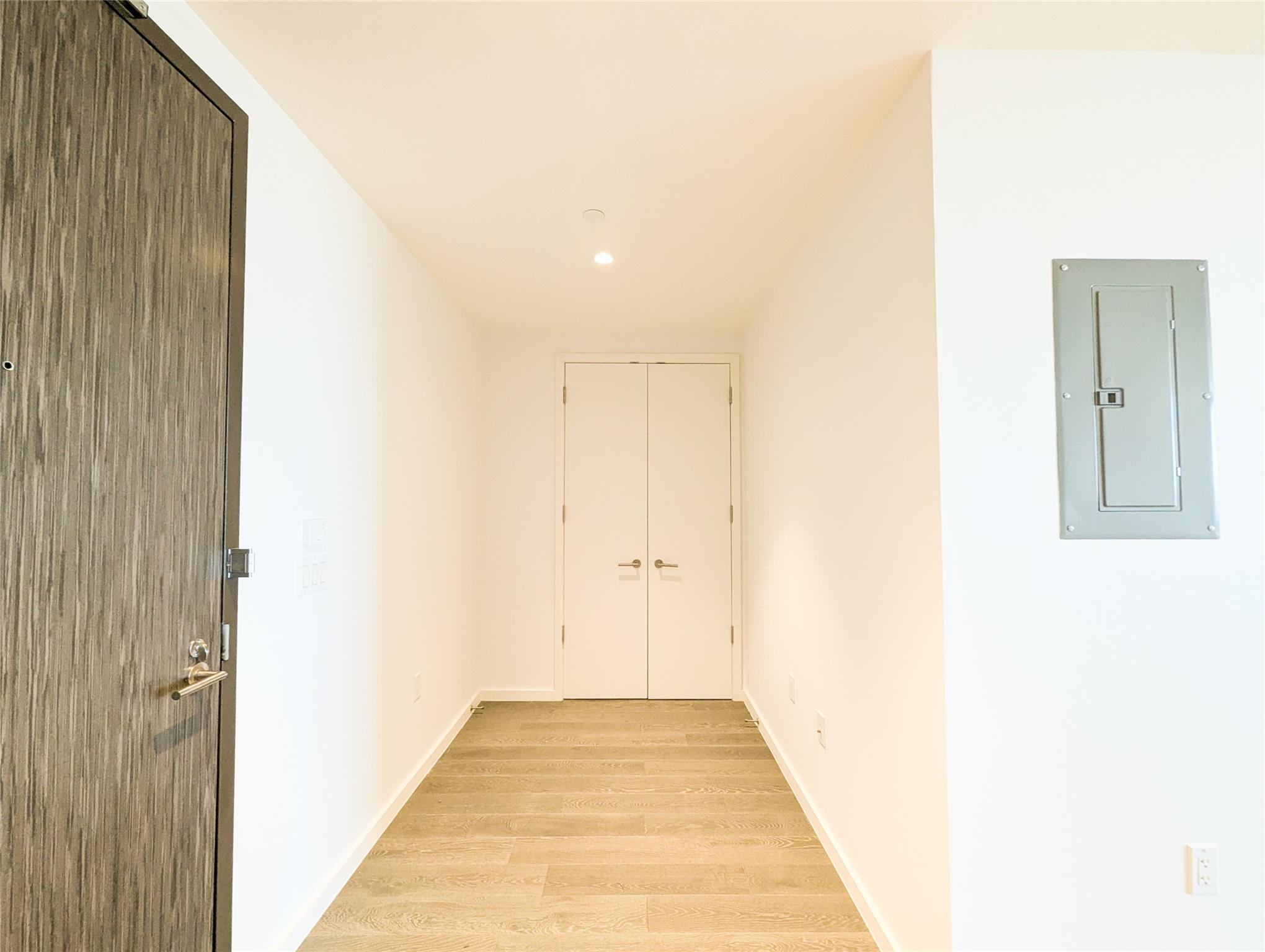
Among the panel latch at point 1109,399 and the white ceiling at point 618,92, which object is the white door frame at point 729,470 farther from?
the panel latch at point 1109,399

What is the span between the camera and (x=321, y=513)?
6.38ft

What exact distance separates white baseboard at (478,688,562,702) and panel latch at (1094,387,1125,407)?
133 inches

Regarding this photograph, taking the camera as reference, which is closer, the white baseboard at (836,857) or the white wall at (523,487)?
the white baseboard at (836,857)

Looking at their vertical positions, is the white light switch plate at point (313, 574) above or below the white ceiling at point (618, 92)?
below

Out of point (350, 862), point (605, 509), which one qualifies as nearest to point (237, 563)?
point (350, 862)

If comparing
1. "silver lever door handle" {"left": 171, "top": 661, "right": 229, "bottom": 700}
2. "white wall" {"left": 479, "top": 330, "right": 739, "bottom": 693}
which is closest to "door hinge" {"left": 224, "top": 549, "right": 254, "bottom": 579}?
"silver lever door handle" {"left": 171, "top": 661, "right": 229, "bottom": 700}

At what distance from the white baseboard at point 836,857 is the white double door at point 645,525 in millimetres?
1011

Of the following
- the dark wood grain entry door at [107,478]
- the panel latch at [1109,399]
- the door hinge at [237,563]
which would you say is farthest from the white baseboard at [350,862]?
the panel latch at [1109,399]

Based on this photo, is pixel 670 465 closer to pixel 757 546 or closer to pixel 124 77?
pixel 757 546

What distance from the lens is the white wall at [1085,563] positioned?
141 centimetres

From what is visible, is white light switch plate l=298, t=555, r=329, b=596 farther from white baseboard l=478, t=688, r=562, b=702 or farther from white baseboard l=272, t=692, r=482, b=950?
white baseboard l=478, t=688, r=562, b=702

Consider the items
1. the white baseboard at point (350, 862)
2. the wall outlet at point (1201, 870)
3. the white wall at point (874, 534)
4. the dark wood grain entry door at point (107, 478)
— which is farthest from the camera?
the white baseboard at point (350, 862)

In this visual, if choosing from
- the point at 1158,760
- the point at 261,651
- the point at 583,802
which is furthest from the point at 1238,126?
the point at 583,802

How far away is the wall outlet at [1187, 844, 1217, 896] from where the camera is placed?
4.61ft
